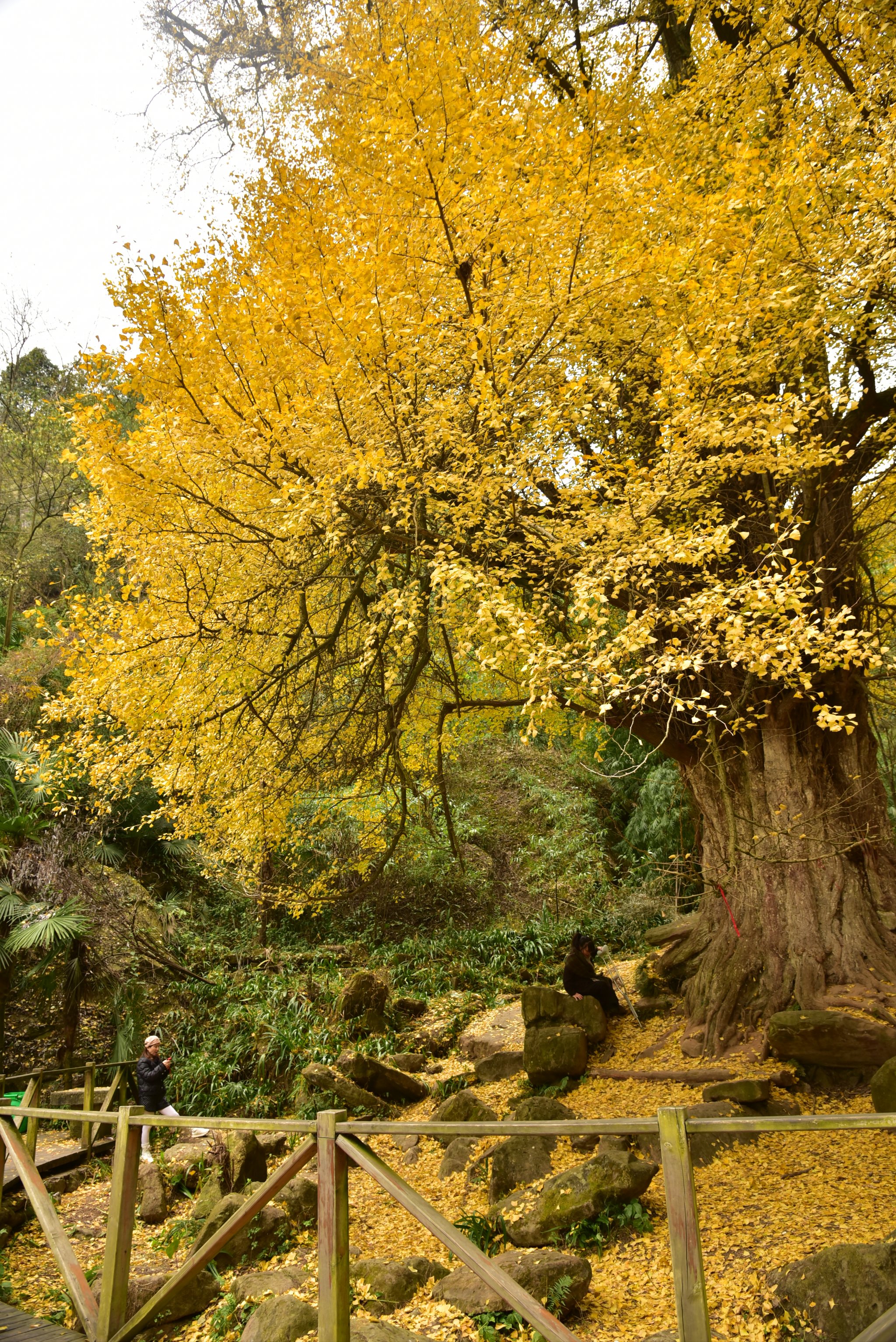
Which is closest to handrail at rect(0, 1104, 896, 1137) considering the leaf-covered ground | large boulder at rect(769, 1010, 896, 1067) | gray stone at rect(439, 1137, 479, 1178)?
the leaf-covered ground

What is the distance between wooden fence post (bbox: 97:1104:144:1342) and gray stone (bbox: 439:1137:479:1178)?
12.1 ft

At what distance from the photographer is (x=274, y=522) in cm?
632

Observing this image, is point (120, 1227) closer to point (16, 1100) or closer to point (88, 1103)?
point (88, 1103)

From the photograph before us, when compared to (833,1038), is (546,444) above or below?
above

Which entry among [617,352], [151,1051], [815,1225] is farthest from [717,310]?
[151,1051]

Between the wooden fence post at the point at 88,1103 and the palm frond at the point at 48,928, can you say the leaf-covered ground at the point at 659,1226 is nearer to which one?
the wooden fence post at the point at 88,1103

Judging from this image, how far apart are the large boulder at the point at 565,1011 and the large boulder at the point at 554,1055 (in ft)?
1.21

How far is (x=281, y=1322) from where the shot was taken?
3.76 meters

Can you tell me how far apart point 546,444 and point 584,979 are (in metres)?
5.52

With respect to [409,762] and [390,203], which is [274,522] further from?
[409,762]

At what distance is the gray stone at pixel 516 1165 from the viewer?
18.9 feet

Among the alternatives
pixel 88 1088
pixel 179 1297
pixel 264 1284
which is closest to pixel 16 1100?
pixel 88 1088

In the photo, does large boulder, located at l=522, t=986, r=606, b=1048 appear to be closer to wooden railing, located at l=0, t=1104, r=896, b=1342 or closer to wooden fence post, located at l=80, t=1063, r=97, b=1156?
wooden fence post, located at l=80, t=1063, r=97, b=1156

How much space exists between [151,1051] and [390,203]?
7.67 meters
